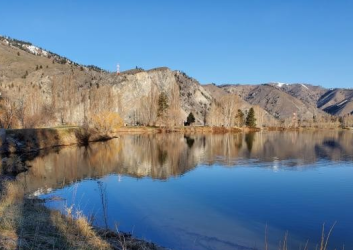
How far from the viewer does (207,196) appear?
2228cm

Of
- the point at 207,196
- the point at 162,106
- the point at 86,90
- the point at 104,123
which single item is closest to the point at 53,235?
the point at 207,196

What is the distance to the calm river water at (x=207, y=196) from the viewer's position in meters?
15.0

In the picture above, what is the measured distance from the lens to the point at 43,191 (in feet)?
75.3

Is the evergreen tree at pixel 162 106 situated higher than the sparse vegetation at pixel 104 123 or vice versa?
the evergreen tree at pixel 162 106

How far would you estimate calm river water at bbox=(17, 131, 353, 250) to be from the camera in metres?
15.0

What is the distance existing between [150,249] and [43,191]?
1393 cm

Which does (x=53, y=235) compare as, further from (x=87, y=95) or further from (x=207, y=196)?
(x=87, y=95)

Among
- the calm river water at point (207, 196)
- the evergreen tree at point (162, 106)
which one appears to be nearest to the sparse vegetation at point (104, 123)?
the calm river water at point (207, 196)

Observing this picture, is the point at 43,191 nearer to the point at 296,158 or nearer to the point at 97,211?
the point at 97,211

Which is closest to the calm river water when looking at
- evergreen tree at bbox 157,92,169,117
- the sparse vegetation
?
the sparse vegetation

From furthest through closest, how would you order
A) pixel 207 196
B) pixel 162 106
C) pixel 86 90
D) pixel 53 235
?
pixel 86 90 → pixel 162 106 → pixel 207 196 → pixel 53 235

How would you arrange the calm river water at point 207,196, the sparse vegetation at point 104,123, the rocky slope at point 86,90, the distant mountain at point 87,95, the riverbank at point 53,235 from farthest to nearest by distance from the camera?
the rocky slope at point 86,90
the distant mountain at point 87,95
the sparse vegetation at point 104,123
the calm river water at point 207,196
the riverbank at point 53,235

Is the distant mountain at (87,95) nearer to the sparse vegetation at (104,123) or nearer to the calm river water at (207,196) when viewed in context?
the sparse vegetation at (104,123)

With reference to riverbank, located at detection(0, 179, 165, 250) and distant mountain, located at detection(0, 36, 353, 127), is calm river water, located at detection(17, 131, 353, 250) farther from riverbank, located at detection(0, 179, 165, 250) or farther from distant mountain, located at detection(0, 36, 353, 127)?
distant mountain, located at detection(0, 36, 353, 127)
